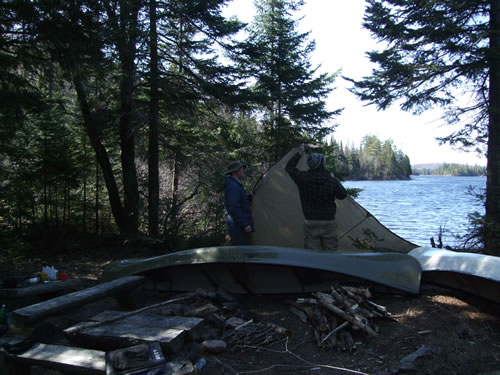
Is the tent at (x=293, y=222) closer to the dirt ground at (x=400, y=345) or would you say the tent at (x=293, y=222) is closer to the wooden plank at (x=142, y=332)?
the dirt ground at (x=400, y=345)

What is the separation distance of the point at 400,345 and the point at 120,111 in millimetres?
7679

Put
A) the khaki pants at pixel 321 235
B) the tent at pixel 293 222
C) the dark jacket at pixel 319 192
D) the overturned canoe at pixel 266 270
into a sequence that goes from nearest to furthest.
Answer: the overturned canoe at pixel 266 270, the dark jacket at pixel 319 192, the khaki pants at pixel 321 235, the tent at pixel 293 222

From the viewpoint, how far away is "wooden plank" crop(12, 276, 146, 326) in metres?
Answer: 3.12

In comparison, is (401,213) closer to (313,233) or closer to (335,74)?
(335,74)

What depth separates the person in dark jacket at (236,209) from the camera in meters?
5.15

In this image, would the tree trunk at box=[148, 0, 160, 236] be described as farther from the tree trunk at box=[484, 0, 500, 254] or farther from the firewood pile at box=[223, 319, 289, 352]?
the tree trunk at box=[484, 0, 500, 254]

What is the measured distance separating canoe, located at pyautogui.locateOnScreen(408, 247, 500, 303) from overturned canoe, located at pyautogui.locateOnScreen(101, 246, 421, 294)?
0.32m

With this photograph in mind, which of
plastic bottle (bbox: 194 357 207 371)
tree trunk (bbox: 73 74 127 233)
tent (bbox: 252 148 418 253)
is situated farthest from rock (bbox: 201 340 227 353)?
tree trunk (bbox: 73 74 127 233)

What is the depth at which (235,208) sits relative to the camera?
5.14m

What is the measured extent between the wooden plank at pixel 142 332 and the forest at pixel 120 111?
4430 millimetres

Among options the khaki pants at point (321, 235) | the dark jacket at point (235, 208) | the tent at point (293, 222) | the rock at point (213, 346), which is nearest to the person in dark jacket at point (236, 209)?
the dark jacket at point (235, 208)

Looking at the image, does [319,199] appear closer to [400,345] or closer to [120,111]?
[400,345]

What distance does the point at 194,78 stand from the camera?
8.78 m

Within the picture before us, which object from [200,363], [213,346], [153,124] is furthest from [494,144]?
[200,363]
